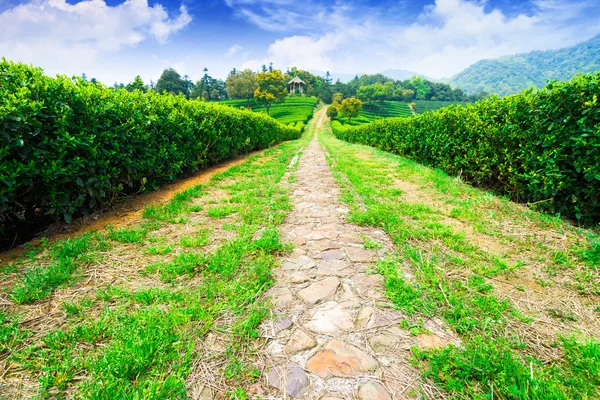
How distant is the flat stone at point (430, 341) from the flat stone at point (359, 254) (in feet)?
3.23

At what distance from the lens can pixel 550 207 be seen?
373 cm

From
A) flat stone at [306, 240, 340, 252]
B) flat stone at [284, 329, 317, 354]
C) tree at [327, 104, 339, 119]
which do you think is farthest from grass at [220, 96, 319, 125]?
flat stone at [284, 329, 317, 354]

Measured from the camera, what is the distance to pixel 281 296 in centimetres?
211

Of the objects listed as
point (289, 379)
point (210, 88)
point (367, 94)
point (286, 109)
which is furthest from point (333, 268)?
point (210, 88)

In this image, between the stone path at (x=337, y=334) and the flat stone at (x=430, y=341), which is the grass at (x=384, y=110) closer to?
the stone path at (x=337, y=334)

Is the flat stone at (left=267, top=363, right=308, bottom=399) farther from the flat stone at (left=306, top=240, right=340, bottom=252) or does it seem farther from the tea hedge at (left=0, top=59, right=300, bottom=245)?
the tea hedge at (left=0, top=59, right=300, bottom=245)

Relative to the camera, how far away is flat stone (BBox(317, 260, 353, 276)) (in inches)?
96.6

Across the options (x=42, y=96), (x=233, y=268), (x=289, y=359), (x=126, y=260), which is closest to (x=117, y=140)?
(x=42, y=96)

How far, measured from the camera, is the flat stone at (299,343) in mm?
1616

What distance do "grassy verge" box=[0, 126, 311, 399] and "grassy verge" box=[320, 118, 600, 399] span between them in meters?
1.25

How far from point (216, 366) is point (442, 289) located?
183 centimetres

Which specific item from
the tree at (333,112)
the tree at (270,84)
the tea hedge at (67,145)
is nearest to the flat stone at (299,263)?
the tea hedge at (67,145)

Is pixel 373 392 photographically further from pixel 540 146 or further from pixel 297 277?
pixel 540 146

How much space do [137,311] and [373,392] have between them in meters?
1.72
